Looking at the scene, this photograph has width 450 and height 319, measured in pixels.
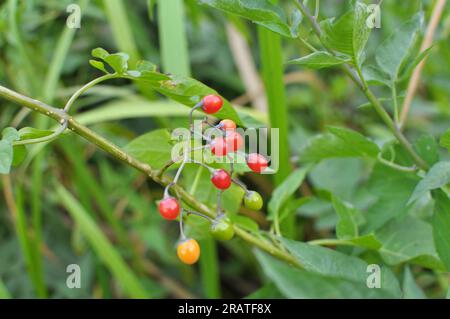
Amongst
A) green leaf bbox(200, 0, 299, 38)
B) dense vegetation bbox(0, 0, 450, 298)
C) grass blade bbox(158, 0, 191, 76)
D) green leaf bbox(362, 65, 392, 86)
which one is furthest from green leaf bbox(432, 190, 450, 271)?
grass blade bbox(158, 0, 191, 76)

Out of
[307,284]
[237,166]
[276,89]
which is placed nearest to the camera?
[307,284]

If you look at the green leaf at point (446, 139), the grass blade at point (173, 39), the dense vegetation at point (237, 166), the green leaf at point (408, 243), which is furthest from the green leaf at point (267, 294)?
the grass blade at point (173, 39)

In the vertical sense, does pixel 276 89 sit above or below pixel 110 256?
above

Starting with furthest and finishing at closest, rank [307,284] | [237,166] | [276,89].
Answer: [276,89], [237,166], [307,284]

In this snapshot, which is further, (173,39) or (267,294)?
(173,39)

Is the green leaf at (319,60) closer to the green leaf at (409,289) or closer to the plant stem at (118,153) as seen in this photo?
the plant stem at (118,153)

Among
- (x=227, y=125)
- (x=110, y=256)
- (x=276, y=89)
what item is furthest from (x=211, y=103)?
(x=110, y=256)

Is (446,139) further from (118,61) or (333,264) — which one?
(118,61)
